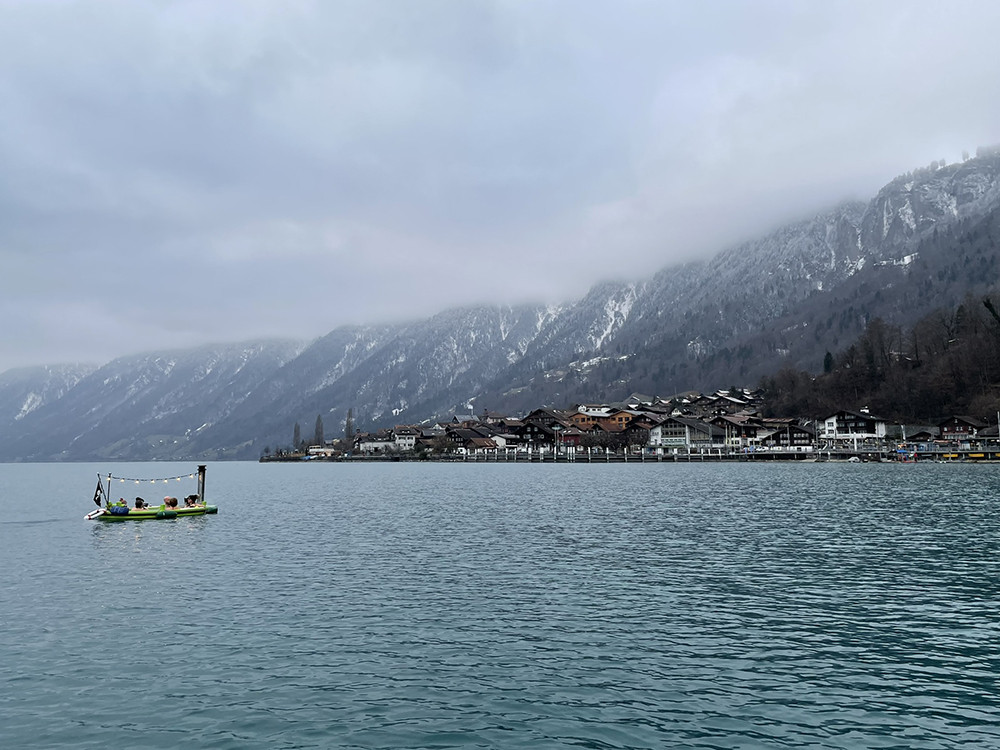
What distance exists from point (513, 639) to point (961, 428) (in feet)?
613

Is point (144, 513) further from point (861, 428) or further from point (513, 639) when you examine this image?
point (861, 428)

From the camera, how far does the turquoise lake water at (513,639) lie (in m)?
17.0

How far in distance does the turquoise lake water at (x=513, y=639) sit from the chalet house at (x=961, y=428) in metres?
140

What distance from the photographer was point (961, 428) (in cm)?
17262

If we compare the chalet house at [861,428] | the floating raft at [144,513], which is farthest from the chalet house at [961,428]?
the floating raft at [144,513]

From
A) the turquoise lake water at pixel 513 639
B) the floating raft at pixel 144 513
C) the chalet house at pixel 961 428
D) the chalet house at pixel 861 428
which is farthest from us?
the chalet house at pixel 861 428

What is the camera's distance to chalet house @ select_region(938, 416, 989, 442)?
16850 cm

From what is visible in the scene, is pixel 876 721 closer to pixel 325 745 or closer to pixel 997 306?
pixel 325 745

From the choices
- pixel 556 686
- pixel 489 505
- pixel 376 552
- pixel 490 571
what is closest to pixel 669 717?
pixel 556 686

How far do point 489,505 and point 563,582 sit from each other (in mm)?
41462

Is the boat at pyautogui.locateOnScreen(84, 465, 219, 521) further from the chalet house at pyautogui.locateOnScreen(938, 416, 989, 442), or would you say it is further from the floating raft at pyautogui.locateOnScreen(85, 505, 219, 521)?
the chalet house at pyautogui.locateOnScreen(938, 416, 989, 442)

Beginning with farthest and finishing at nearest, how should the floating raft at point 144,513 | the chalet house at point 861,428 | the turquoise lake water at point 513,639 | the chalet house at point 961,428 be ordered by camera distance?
1. the chalet house at point 861,428
2. the chalet house at point 961,428
3. the floating raft at point 144,513
4. the turquoise lake water at point 513,639

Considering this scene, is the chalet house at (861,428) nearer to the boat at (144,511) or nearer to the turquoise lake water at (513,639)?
the turquoise lake water at (513,639)

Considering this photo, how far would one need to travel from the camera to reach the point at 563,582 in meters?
33.4
